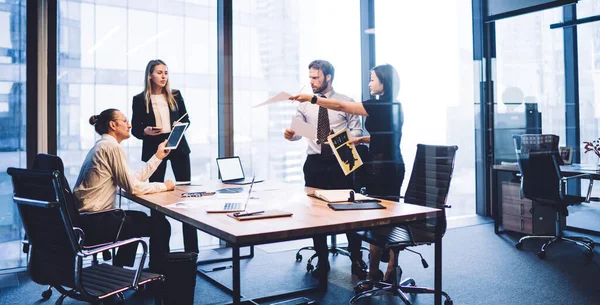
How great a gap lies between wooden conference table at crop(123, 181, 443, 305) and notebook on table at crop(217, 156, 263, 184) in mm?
740

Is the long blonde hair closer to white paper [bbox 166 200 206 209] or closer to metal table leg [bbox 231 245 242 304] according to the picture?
white paper [bbox 166 200 206 209]

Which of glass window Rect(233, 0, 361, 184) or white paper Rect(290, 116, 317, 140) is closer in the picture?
white paper Rect(290, 116, 317, 140)

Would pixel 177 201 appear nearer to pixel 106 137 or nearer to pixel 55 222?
pixel 106 137

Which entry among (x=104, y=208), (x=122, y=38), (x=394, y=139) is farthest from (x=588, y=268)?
(x=122, y=38)

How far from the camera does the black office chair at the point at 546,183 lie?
452 centimetres

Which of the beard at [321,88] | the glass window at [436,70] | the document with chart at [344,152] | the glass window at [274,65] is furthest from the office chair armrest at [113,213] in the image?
the glass window at [436,70]

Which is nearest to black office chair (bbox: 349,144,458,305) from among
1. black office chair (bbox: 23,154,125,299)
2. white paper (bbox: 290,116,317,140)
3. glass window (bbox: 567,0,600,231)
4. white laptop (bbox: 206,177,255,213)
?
white paper (bbox: 290,116,317,140)

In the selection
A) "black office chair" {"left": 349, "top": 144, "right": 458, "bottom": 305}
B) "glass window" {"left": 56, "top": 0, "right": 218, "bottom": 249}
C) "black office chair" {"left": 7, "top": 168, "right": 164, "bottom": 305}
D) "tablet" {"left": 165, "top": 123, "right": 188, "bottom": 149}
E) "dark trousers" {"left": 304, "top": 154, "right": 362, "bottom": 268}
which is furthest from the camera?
"glass window" {"left": 56, "top": 0, "right": 218, "bottom": 249}

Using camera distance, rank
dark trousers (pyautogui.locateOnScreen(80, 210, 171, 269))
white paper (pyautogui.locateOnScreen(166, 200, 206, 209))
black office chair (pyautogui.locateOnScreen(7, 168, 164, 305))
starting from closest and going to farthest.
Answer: black office chair (pyautogui.locateOnScreen(7, 168, 164, 305)), white paper (pyautogui.locateOnScreen(166, 200, 206, 209)), dark trousers (pyautogui.locateOnScreen(80, 210, 171, 269))

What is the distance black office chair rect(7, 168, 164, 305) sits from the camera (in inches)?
82.5

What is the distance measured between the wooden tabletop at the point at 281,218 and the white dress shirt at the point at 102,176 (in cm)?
18

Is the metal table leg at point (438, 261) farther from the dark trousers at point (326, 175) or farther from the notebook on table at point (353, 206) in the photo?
the dark trousers at point (326, 175)

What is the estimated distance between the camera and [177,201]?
9.77 ft

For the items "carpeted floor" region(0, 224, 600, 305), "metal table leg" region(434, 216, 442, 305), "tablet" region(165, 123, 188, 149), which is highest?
"tablet" region(165, 123, 188, 149)
